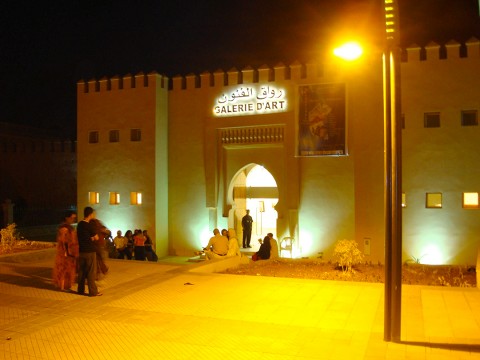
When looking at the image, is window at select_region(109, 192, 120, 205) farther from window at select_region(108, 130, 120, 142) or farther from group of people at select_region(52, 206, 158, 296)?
group of people at select_region(52, 206, 158, 296)

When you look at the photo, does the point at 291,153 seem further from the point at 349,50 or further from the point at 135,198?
the point at 349,50

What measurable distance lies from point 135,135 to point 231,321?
16.3 metres

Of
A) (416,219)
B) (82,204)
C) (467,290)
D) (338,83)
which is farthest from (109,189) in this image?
(467,290)

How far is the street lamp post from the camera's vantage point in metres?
6.34

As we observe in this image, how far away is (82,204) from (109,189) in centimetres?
169

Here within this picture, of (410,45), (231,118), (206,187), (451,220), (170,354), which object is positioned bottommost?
(170,354)

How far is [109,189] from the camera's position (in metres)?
23.3

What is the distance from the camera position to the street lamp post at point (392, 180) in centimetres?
634

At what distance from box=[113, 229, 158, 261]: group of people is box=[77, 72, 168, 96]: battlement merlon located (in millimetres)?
7065

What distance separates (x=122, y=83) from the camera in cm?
2320

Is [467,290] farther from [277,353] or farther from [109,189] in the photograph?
[109,189]

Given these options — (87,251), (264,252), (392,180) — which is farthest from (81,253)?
(264,252)

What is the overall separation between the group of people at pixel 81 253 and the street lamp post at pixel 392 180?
5649 millimetres

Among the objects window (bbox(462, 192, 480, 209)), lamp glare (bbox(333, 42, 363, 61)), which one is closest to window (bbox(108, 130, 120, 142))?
window (bbox(462, 192, 480, 209))
